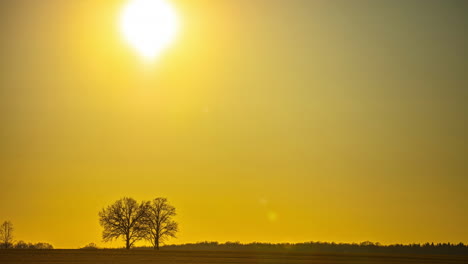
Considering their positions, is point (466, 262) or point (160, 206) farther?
point (160, 206)

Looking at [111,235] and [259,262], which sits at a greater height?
[111,235]

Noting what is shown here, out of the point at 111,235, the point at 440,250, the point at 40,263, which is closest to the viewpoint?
the point at 40,263

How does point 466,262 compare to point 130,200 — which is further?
point 130,200

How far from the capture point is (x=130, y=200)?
111 metres

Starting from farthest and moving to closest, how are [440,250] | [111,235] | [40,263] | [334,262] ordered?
Answer: [440,250] → [111,235] → [334,262] → [40,263]

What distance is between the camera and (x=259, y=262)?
2461 inches

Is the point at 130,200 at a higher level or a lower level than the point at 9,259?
higher

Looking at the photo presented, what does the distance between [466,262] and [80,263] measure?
122 ft

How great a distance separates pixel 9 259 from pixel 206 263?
18.4m

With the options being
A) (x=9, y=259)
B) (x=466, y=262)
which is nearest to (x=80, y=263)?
(x=9, y=259)

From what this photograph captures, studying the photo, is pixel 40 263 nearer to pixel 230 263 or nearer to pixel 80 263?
pixel 80 263

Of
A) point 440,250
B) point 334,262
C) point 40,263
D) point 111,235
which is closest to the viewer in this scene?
point 40,263

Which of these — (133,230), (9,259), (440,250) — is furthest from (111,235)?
(440,250)

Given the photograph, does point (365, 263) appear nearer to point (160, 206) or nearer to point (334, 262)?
point (334, 262)
